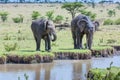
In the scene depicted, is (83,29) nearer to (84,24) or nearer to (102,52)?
(84,24)

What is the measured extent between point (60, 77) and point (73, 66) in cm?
515

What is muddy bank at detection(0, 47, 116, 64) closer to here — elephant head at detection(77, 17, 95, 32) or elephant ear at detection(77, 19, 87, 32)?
elephant head at detection(77, 17, 95, 32)

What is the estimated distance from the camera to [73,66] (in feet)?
80.8

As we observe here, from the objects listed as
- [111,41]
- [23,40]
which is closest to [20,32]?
[23,40]

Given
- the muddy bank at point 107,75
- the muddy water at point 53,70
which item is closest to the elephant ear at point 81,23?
the muddy water at point 53,70

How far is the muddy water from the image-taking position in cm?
1988

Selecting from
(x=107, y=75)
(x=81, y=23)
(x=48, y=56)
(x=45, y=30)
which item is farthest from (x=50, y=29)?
(x=107, y=75)

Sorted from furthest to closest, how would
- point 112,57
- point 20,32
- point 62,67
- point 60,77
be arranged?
point 20,32 < point 112,57 < point 62,67 < point 60,77

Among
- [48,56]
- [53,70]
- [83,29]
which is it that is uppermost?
[83,29]

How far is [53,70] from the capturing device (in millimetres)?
22672

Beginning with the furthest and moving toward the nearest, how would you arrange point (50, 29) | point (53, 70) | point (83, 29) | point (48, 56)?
point (83, 29) < point (50, 29) < point (48, 56) < point (53, 70)

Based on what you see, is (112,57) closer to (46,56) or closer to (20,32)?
(46,56)

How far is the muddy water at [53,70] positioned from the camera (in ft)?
65.2

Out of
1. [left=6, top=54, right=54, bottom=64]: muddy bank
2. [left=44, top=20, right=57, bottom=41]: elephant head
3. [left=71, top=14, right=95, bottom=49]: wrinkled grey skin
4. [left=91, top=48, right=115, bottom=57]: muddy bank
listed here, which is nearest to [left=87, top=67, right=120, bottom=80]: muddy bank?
[left=6, top=54, right=54, bottom=64]: muddy bank
